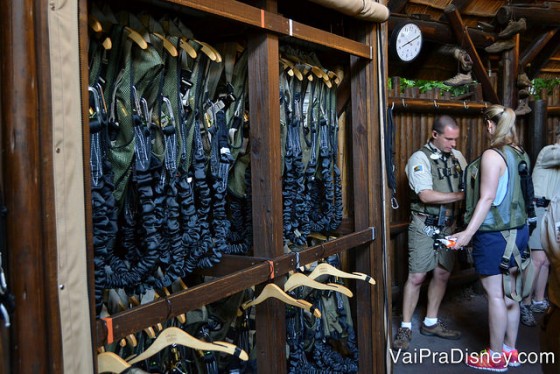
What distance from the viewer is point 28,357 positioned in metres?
1.23

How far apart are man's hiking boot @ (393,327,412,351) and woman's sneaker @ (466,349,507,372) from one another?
47 cm

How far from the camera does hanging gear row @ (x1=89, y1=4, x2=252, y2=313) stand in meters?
1.71

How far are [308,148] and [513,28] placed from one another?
4224 millimetres

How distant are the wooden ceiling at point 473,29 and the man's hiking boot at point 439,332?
270 cm

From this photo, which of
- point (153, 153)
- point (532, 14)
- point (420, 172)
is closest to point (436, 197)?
point (420, 172)

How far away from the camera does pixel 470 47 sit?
18.5ft

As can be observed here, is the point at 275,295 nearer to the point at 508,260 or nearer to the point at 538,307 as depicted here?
the point at 508,260

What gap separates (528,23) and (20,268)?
624 cm

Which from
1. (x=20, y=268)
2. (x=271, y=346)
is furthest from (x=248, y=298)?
(x=20, y=268)

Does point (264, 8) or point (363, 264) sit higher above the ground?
point (264, 8)

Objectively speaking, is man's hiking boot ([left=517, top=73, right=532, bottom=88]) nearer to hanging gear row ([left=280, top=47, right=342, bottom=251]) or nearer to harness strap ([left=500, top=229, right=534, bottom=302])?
harness strap ([left=500, top=229, right=534, bottom=302])

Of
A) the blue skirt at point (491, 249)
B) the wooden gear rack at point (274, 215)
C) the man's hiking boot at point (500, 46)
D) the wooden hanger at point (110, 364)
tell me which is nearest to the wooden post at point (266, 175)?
the wooden gear rack at point (274, 215)

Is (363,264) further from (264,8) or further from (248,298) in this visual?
(264,8)

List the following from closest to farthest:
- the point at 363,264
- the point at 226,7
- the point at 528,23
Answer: the point at 226,7, the point at 363,264, the point at 528,23
